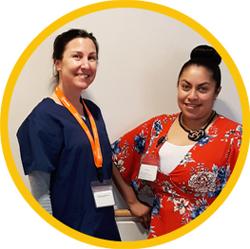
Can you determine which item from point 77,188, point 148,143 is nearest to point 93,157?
point 77,188

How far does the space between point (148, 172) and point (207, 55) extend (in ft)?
1.13

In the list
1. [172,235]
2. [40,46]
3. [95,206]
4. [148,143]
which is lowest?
[172,235]

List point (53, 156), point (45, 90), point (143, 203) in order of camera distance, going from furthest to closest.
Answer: point (143, 203) → point (45, 90) → point (53, 156)

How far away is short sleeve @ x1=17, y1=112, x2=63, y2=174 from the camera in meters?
1.00

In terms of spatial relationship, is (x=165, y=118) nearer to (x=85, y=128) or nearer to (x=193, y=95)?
(x=193, y=95)

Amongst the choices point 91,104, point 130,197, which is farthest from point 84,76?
point 130,197

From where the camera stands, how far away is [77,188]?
105 centimetres

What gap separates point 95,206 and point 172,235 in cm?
21

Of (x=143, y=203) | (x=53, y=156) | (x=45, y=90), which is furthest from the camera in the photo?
(x=143, y=203)

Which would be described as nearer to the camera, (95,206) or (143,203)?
(95,206)

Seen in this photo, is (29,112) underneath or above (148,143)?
above

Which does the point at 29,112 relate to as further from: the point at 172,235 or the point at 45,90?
the point at 172,235

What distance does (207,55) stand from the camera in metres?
1.10

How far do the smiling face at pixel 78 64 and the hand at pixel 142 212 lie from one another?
38cm
